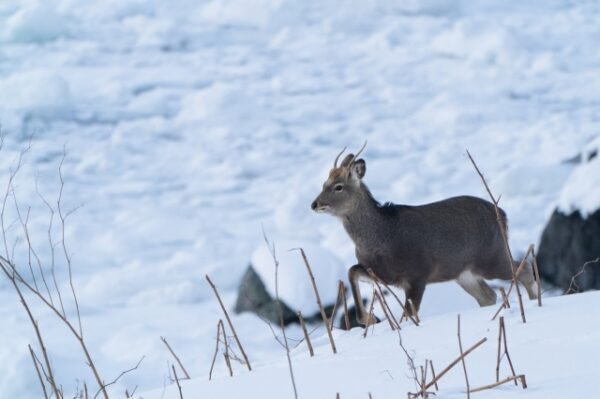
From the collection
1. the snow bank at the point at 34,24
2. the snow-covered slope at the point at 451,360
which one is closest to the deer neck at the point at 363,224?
the snow-covered slope at the point at 451,360

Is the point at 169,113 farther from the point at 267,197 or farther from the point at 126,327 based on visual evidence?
the point at 126,327

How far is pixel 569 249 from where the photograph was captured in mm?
7891

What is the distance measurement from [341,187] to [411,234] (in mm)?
401

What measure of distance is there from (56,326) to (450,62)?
8752 mm

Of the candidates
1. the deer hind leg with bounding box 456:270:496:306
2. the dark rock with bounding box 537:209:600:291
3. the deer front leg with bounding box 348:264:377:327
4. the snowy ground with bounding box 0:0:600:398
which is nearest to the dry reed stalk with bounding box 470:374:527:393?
the deer front leg with bounding box 348:264:377:327

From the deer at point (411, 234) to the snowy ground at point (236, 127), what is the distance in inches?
76.0

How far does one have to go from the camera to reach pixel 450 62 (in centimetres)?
1573

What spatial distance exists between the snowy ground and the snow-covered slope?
3.54m

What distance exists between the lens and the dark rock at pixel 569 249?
7.66m

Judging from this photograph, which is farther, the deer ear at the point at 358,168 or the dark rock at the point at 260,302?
the dark rock at the point at 260,302

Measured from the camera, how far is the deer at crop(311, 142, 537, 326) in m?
4.97

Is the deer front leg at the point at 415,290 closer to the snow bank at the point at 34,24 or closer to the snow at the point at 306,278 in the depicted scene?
the snow at the point at 306,278

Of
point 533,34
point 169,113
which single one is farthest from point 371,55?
point 169,113

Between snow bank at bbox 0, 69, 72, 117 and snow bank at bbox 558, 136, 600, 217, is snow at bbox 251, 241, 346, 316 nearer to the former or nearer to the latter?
snow bank at bbox 558, 136, 600, 217
